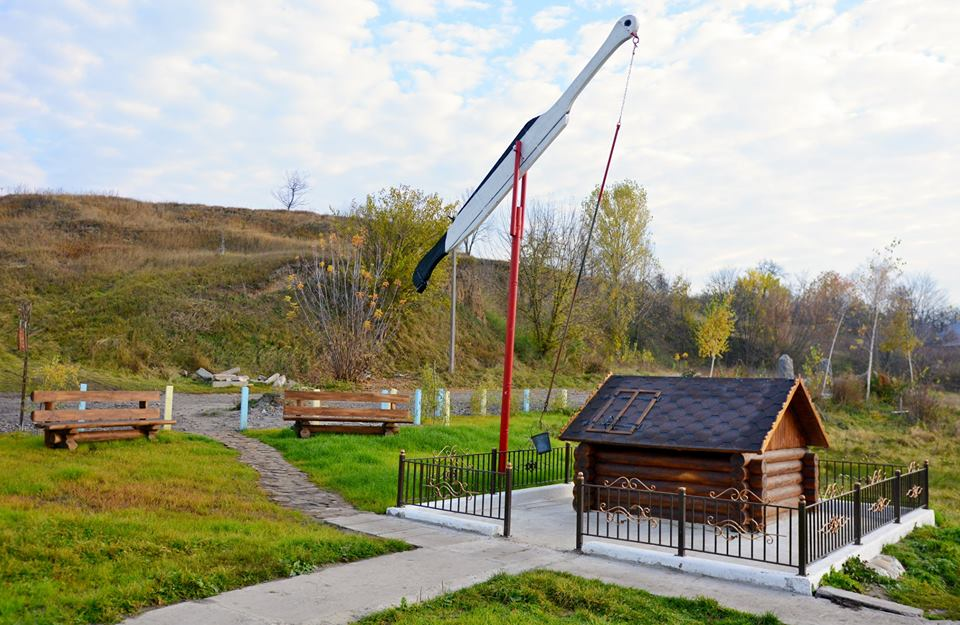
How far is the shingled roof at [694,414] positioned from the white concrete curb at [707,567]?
79.8 inches

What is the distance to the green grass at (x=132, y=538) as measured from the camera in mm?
6035

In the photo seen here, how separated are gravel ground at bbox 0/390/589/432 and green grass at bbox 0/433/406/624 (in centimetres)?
637

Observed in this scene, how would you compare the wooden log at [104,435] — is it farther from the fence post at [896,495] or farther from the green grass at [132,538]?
the fence post at [896,495]

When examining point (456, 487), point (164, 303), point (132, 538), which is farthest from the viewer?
point (164, 303)

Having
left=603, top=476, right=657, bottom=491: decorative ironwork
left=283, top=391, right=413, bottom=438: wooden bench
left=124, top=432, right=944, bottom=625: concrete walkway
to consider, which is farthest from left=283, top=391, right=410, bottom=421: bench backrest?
left=603, top=476, right=657, bottom=491: decorative ironwork

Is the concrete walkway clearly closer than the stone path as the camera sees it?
Yes

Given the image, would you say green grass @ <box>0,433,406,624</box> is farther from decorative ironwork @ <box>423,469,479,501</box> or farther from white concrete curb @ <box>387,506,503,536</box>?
decorative ironwork @ <box>423,469,479,501</box>

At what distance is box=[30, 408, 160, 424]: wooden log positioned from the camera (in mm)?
12969

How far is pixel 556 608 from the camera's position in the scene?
6.63 metres

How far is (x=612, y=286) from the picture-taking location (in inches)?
1906

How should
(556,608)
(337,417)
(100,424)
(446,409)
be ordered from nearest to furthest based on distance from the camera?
(556,608), (100,424), (337,417), (446,409)

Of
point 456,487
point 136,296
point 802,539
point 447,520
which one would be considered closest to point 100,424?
point 456,487

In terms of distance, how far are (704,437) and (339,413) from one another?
9221 mm

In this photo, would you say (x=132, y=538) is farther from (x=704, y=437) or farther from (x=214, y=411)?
(x=214, y=411)
